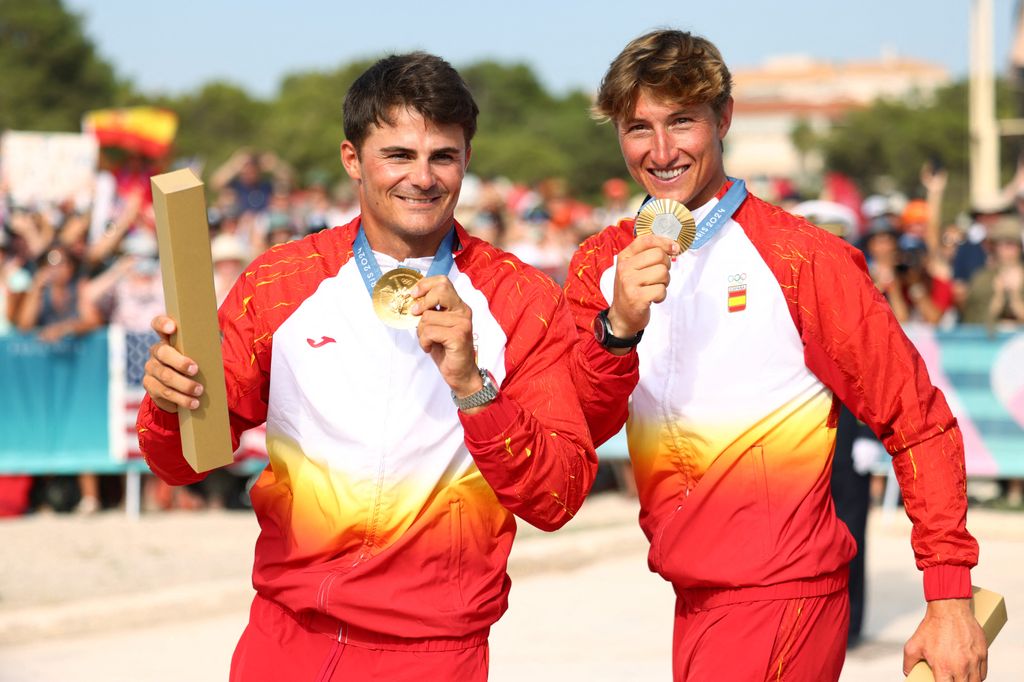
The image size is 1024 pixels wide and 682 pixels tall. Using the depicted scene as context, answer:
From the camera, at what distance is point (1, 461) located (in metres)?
11.1

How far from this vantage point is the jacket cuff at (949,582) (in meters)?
3.42

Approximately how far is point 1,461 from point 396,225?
8544mm

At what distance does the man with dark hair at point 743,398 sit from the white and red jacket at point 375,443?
247 mm

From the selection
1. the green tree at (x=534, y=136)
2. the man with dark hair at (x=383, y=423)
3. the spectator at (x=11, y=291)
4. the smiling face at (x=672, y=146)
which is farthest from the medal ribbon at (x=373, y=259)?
the green tree at (x=534, y=136)

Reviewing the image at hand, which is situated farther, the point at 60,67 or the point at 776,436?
the point at 60,67

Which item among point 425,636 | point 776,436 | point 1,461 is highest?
point 776,436

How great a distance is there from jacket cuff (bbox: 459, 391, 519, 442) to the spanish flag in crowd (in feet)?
49.5

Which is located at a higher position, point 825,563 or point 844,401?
point 844,401

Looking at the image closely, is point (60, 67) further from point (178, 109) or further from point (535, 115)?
point (535, 115)

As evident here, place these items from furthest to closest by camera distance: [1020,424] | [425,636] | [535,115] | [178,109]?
[535,115] < [178,109] < [1020,424] < [425,636]

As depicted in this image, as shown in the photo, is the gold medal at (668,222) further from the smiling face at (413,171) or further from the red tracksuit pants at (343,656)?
the red tracksuit pants at (343,656)

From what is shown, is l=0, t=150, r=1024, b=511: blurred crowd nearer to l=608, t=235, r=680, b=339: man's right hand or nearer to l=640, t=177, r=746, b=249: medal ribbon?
l=640, t=177, r=746, b=249: medal ribbon

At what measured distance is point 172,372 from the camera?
9.97 feet

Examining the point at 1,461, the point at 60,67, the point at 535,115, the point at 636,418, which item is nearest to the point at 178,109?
the point at 60,67
